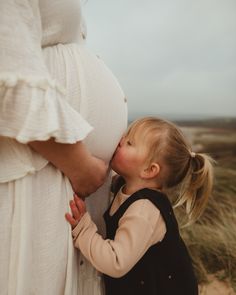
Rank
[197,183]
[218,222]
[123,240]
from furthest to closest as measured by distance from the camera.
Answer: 1. [218,222]
2. [197,183]
3. [123,240]

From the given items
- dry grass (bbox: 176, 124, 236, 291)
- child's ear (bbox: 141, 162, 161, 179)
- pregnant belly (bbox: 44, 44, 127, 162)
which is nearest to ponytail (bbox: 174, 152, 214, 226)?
child's ear (bbox: 141, 162, 161, 179)

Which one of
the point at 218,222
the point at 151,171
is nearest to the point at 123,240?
the point at 151,171

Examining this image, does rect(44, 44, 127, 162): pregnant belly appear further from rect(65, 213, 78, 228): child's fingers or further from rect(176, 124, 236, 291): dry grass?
rect(176, 124, 236, 291): dry grass

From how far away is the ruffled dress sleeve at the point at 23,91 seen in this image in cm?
58

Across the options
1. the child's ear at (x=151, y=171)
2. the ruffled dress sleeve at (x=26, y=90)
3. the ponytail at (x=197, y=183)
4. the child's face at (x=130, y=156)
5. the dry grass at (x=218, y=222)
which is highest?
the ruffled dress sleeve at (x=26, y=90)

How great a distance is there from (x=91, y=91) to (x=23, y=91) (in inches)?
8.7

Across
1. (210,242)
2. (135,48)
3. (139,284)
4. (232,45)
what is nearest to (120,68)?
(135,48)

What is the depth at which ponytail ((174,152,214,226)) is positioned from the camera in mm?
1073

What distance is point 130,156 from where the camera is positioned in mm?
975

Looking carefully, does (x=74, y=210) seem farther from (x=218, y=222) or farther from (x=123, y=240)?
(x=218, y=222)

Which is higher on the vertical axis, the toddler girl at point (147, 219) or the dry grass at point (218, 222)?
the toddler girl at point (147, 219)

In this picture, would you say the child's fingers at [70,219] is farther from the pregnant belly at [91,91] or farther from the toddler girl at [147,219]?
the pregnant belly at [91,91]

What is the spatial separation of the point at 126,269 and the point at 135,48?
1.93 meters

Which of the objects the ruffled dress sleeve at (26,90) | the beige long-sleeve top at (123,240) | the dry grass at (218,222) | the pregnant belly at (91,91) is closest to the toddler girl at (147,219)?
the beige long-sleeve top at (123,240)
